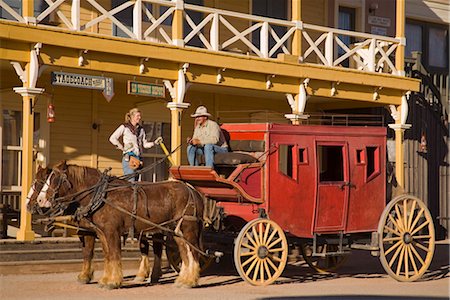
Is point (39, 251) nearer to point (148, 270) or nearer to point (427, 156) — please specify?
point (148, 270)

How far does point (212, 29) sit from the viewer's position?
1884 centimetres

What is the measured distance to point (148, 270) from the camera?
14.7 meters

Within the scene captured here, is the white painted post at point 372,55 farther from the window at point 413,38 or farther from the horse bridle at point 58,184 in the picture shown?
the horse bridle at point 58,184

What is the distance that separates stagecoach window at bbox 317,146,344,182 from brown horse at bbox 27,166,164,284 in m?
2.97

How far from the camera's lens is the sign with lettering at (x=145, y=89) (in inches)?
680

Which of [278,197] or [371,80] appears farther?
[371,80]

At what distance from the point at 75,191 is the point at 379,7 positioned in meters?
14.8

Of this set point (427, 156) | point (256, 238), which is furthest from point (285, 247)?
point (427, 156)

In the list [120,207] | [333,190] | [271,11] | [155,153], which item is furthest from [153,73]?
[271,11]

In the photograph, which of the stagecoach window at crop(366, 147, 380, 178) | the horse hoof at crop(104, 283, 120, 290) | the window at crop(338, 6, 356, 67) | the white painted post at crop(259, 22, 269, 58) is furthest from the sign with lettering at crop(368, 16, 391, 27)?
the horse hoof at crop(104, 283, 120, 290)

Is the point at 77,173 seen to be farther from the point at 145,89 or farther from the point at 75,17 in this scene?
the point at 145,89

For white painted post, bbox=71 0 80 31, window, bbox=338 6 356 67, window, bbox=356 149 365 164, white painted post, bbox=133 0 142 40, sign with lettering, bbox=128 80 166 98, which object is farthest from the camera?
window, bbox=338 6 356 67

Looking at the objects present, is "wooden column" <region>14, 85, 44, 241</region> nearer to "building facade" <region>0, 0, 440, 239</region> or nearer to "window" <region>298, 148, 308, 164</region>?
"building facade" <region>0, 0, 440, 239</region>

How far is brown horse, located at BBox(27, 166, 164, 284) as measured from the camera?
44.3 ft
